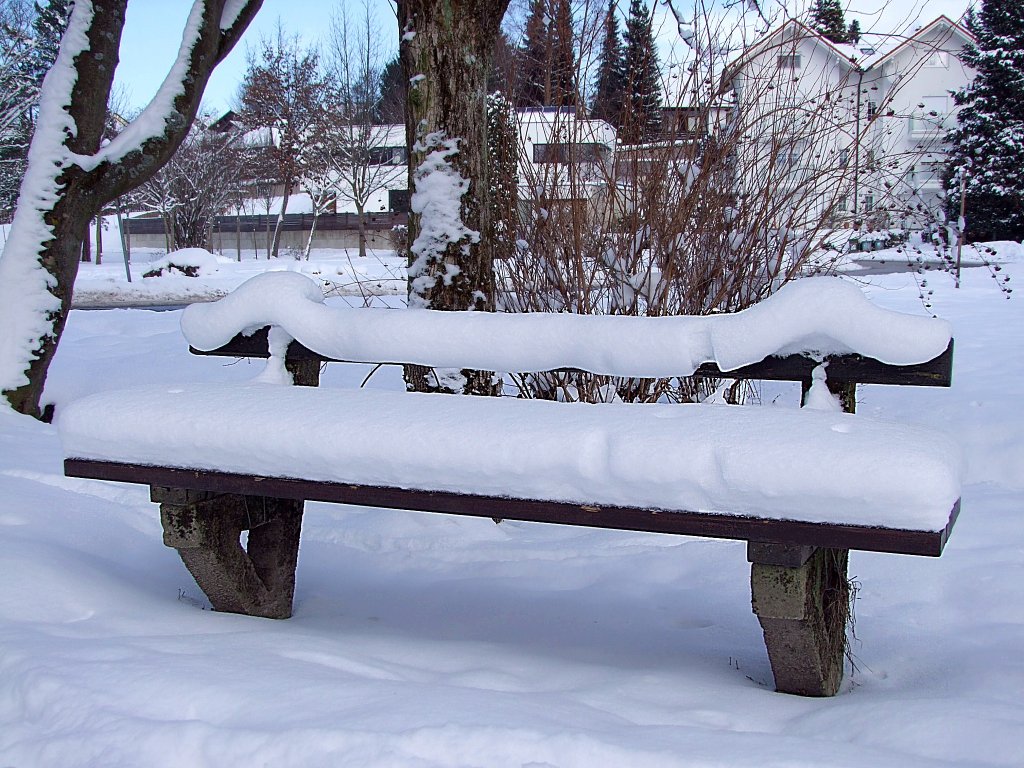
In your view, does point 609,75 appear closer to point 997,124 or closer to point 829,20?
point 829,20

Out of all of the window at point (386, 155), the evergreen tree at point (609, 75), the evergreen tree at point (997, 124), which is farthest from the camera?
the window at point (386, 155)

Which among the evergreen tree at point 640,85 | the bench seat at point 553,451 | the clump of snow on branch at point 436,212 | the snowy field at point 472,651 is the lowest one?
the snowy field at point 472,651

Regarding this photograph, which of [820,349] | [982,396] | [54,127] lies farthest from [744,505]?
[54,127]

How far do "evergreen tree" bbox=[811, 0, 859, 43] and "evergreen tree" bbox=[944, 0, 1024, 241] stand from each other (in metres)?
27.5

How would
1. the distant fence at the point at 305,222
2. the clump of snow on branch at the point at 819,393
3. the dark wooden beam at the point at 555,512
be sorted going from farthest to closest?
the distant fence at the point at 305,222 < the clump of snow on branch at the point at 819,393 < the dark wooden beam at the point at 555,512

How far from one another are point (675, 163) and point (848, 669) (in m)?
2.42

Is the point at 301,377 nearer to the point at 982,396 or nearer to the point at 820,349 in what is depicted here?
the point at 820,349

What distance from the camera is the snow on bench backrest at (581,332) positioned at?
2.29 metres

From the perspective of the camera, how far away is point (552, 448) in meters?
2.15

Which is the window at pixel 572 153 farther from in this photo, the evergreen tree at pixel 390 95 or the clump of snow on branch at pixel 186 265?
the evergreen tree at pixel 390 95

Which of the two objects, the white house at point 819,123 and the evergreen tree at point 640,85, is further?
the evergreen tree at point 640,85

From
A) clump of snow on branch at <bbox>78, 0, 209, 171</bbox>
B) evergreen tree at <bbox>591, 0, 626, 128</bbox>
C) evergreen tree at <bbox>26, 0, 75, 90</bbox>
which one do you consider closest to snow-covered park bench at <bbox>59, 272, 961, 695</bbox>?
evergreen tree at <bbox>591, 0, 626, 128</bbox>

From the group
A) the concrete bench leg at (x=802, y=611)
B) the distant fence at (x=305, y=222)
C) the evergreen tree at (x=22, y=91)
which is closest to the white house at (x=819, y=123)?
the concrete bench leg at (x=802, y=611)

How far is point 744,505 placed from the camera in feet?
6.63
